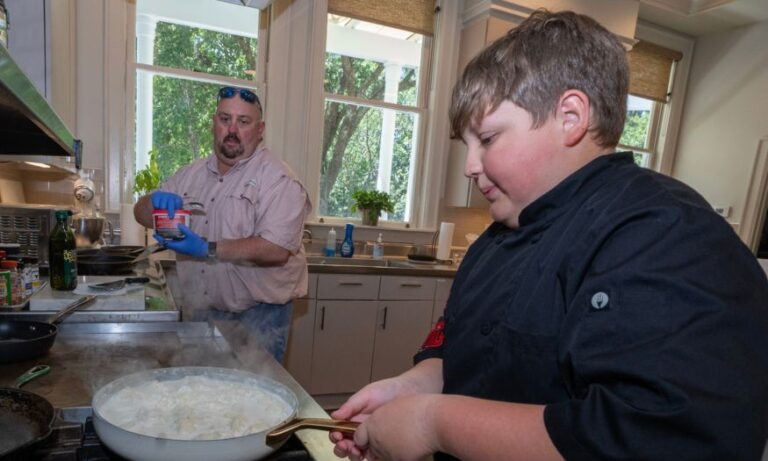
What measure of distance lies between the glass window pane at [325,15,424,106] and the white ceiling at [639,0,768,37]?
6.56ft

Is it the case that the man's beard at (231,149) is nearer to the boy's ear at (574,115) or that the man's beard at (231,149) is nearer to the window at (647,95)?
the boy's ear at (574,115)

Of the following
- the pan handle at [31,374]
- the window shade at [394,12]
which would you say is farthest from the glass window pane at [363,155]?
the pan handle at [31,374]

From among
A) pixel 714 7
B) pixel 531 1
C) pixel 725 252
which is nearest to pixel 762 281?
pixel 725 252

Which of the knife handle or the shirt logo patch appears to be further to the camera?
the knife handle

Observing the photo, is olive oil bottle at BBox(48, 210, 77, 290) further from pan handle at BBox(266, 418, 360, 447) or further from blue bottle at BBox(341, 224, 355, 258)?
blue bottle at BBox(341, 224, 355, 258)

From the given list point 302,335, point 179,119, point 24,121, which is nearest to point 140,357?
point 24,121

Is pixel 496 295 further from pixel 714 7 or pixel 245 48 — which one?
pixel 714 7

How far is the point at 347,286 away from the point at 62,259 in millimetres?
1639

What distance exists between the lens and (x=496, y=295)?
28.3 inches

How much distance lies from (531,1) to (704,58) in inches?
86.9

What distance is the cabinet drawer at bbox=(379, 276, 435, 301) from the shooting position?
9.84ft

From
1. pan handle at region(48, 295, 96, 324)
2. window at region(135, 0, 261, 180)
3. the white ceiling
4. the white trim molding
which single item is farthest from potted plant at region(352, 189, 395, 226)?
the white trim molding

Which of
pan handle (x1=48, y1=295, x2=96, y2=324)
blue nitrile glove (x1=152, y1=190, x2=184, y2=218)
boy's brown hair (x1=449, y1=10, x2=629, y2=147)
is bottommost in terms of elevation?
pan handle (x1=48, y1=295, x2=96, y2=324)

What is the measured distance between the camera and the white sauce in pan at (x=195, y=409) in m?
0.72
